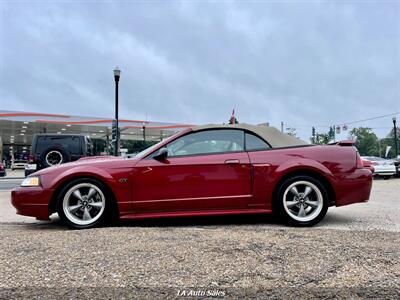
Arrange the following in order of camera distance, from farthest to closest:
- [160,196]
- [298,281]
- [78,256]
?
[160,196] < [78,256] < [298,281]

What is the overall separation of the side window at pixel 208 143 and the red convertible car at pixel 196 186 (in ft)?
0.21

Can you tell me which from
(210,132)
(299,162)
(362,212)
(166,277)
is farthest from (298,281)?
(362,212)

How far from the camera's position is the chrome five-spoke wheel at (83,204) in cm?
460

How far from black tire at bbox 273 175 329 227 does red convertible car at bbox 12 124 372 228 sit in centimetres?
1

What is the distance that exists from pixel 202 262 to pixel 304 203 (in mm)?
2150

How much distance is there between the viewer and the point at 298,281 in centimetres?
259

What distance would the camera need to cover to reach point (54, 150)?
32.3 feet

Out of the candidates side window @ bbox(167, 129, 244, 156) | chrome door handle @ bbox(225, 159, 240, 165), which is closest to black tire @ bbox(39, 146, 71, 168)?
side window @ bbox(167, 129, 244, 156)

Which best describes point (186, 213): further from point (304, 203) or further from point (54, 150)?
point (54, 150)

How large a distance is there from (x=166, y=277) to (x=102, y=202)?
2.19 m

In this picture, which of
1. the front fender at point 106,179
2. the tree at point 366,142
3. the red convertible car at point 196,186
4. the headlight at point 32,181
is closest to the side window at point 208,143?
the red convertible car at point 196,186

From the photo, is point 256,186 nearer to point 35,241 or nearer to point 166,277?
point 166,277

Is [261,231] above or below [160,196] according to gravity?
below

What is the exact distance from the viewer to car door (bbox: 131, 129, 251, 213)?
4598mm
